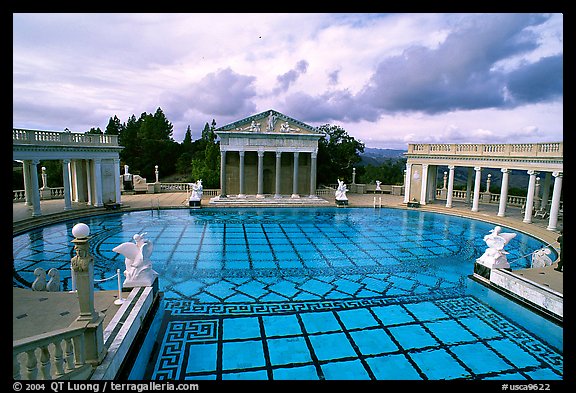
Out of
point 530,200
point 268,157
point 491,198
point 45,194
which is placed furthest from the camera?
point 268,157

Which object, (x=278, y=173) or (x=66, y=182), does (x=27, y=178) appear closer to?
(x=66, y=182)

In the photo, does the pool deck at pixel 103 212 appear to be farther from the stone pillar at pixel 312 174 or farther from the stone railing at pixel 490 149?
the stone railing at pixel 490 149

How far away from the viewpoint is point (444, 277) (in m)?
11.6

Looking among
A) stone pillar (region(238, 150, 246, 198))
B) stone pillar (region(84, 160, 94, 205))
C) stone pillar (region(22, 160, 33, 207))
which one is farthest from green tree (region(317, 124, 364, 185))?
stone pillar (region(22, 160, 33, 207))

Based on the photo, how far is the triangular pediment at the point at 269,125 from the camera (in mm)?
27062

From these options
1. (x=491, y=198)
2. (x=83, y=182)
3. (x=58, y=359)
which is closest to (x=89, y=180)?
(x=83, y=182)

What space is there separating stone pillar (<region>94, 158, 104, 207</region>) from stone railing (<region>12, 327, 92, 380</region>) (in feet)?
63.5

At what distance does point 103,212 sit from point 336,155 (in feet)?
82.9

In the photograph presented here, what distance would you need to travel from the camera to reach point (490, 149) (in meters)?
22.6

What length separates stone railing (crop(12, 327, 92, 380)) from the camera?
3656 mm

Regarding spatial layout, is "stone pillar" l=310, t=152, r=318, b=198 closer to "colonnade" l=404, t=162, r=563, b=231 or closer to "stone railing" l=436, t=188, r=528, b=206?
"colonnade" l=404, t=162, r=563, b=231

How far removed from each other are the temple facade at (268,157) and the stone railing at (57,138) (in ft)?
25.9

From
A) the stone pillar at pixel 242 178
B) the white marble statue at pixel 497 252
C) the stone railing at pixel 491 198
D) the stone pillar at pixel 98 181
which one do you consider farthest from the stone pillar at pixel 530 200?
the stone pillar at pixel 98 181
